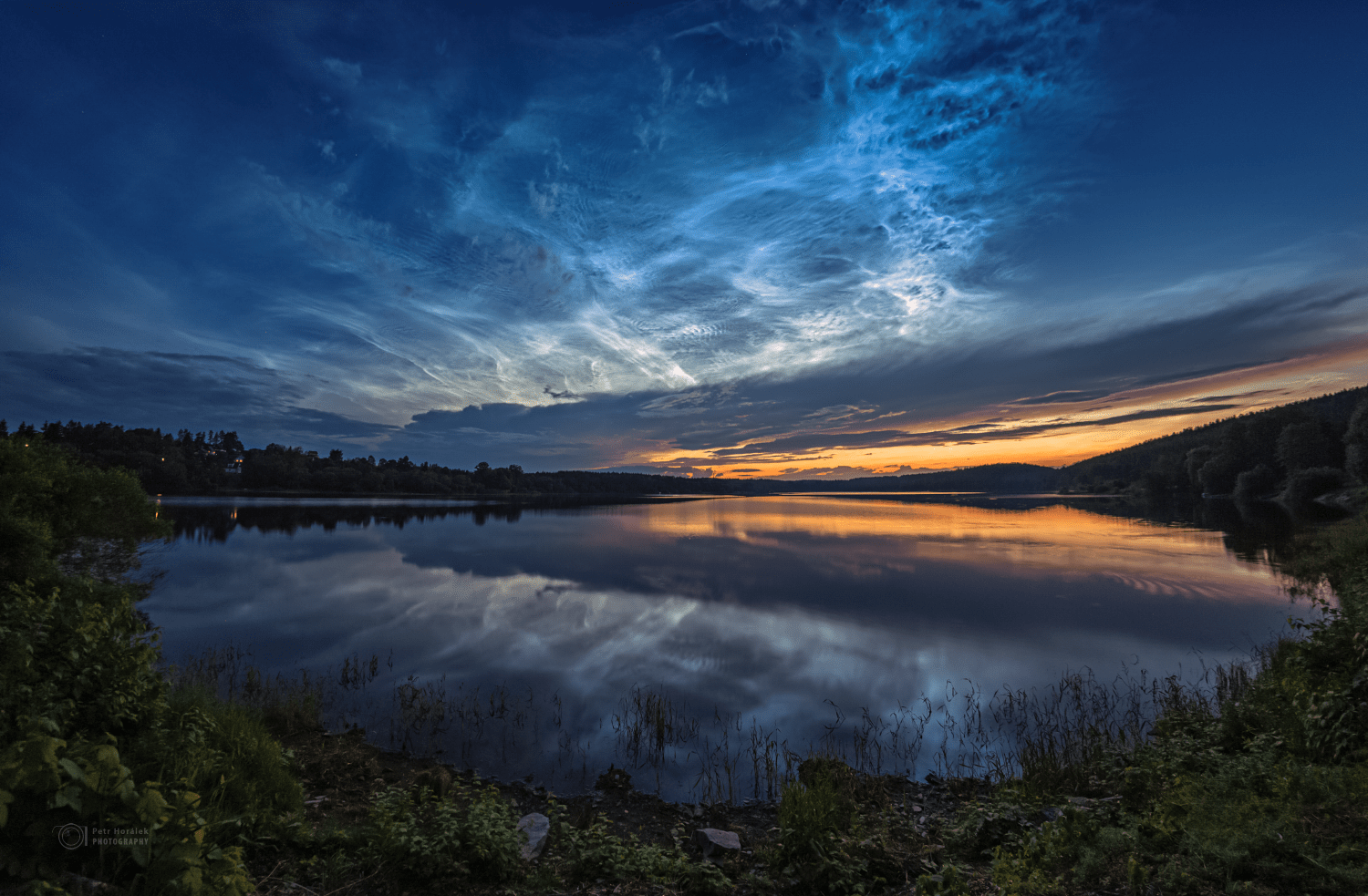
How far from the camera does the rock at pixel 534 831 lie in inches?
296

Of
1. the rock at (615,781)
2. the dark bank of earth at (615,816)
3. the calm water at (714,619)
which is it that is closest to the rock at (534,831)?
the dark bank of earth at (615,816)

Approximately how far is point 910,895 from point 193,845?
23.4 feet

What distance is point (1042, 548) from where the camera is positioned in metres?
51.5

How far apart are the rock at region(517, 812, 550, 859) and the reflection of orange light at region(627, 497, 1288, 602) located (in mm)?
37294

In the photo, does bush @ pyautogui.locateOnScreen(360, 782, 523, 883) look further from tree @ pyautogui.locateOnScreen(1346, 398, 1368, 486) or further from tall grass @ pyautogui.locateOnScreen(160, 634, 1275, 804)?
tree @ pyautogui.locateOnScreen(1346, 398, 1368, 486)

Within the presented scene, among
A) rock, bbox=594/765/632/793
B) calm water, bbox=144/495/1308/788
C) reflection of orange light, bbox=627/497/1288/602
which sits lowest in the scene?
reflection of orange light, bbox=627/497/1288/602

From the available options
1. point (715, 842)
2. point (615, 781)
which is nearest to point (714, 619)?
point (615, 781)

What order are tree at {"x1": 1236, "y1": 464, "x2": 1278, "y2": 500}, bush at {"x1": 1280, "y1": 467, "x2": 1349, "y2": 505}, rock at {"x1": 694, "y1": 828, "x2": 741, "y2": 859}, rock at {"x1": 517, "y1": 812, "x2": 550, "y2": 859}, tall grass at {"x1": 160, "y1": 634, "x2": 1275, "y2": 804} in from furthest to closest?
tree at {"x1": 1236, "y1": 464, "x2": 1278, "y2": 500}
bush at {"x1": 1280, "y1": 467, "x2": 1349, "y2": 505}
tall grass at {"x1": 160, "y1": 634, "x2": 1275, "y2": 804}
rock at {"x1": 694, "y1": 828, "x2": 741, "y2": 859}
rock at {"x1": 517, "y1": 812, "x2": 550, "y2": 859}

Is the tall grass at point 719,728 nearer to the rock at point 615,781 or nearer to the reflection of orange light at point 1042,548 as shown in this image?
the rock at point 615,781

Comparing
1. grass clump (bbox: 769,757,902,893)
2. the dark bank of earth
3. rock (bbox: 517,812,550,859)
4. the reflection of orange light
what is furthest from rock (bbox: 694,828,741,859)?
the reflection of orange light

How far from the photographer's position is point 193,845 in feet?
14.2

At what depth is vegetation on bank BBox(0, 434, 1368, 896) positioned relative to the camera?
4230 millimetres

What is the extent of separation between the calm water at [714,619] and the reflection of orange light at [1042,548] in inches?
16.3

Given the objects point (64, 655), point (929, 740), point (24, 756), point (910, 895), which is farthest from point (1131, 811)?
point (64, 655)
